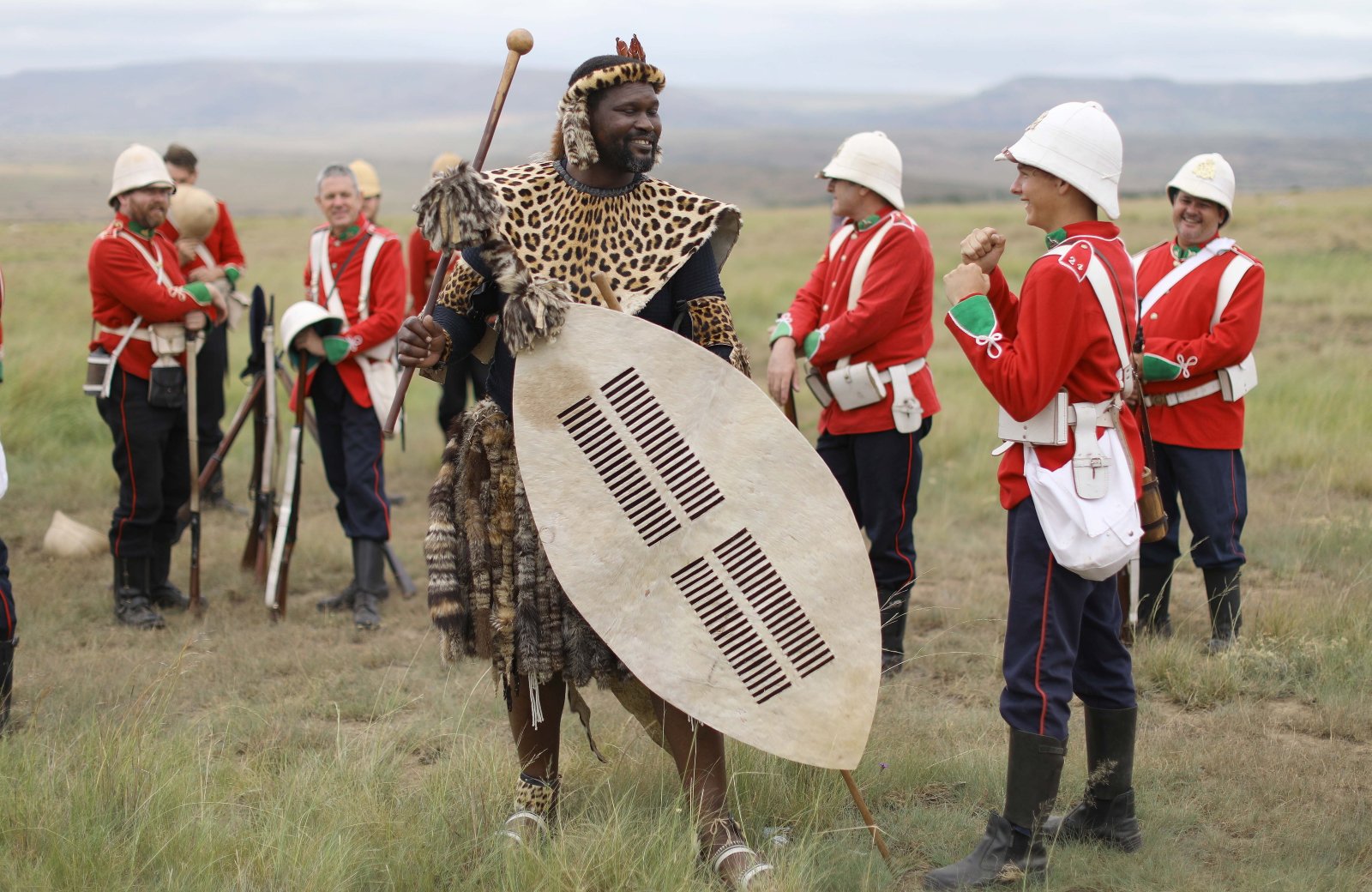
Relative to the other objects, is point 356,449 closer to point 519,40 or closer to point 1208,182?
point 519,40

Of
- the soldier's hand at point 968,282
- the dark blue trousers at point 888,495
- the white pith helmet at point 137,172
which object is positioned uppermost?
the white pith helmet at point 137,172

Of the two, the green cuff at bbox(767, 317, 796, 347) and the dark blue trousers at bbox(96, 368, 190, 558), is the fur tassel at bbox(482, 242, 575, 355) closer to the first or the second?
the green cuff at bbox(767, 317, 796, 347)

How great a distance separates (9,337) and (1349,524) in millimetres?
12903

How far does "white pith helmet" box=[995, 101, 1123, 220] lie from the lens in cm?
338

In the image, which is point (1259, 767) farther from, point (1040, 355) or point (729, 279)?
→ point (729, 279)

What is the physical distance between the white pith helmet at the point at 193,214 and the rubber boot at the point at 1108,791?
5.72 meters

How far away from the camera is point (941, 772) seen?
4270 mm

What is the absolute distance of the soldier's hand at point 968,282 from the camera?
344cm

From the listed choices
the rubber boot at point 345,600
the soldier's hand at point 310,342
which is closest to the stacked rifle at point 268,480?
the soldier's hand at point 310,342

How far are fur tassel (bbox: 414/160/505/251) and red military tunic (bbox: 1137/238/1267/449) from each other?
11.2 ft

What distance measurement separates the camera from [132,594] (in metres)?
6.61

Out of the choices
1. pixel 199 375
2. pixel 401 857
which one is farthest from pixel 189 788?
pixel 199 375

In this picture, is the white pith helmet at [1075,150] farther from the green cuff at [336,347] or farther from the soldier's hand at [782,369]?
the green cuff at [336,347]

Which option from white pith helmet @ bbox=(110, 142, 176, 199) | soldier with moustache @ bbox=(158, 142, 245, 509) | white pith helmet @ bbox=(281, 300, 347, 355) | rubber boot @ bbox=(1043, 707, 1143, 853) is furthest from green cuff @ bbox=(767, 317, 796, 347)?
soldier with moustache @ bbox=(158, 142, 245, 509)
